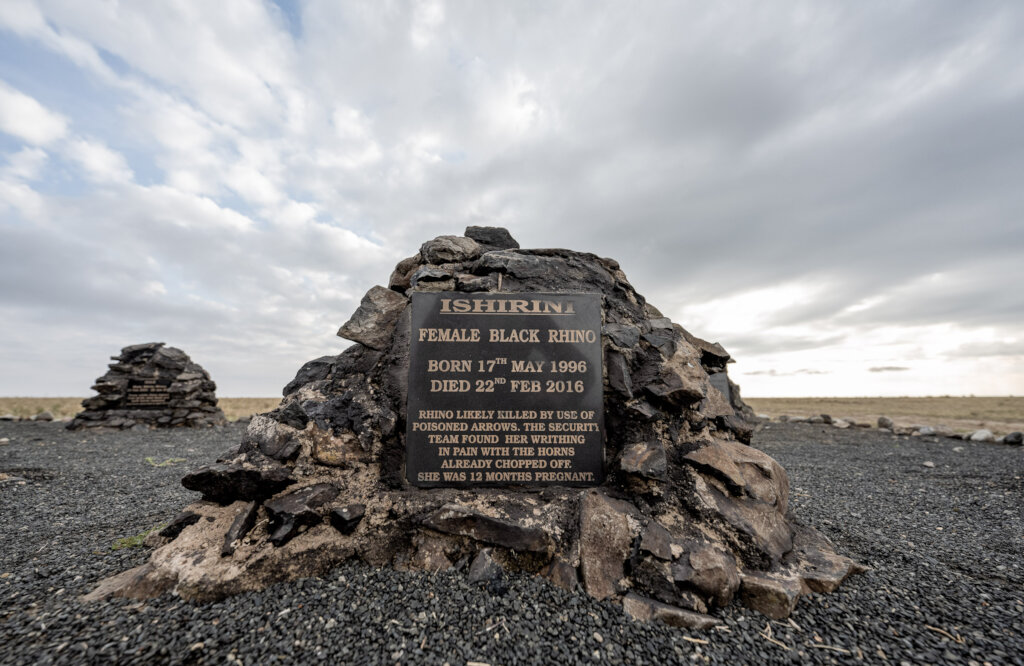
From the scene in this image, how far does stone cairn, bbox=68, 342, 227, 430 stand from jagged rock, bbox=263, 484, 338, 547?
16.8 meters

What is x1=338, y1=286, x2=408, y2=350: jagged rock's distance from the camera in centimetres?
480

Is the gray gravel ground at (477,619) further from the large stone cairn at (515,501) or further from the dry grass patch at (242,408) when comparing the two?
the dry grass patch at (242,408)

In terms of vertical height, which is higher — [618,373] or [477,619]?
[618,373]

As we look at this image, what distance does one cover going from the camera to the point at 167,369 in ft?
57.1

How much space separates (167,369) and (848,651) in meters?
21.6

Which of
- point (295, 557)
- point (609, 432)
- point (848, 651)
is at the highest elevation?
point (609, 432)

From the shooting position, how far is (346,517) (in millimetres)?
3826

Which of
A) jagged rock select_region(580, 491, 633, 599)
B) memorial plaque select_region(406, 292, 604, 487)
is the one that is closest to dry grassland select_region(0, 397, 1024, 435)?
memorial plaque select_region(406, 292, 604, 487)

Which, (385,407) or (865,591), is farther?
(385,407)

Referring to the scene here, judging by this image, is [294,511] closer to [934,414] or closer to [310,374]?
[310,374]

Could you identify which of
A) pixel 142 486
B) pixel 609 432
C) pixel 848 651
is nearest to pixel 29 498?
pixel 142 486

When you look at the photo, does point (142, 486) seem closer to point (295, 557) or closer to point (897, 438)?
point (295, 557)

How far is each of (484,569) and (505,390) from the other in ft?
5.29

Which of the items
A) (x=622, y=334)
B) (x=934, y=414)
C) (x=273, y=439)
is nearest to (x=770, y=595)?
(x=622, y=334)
